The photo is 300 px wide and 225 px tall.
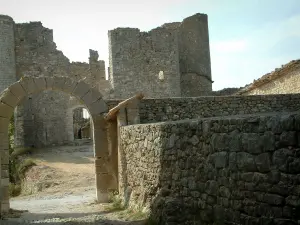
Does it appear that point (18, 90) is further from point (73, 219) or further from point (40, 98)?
point (40, 98)

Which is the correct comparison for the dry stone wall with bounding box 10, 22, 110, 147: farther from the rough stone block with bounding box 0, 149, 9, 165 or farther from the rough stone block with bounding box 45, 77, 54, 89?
the rough stone block with bounding box 0, 149, 9, 165

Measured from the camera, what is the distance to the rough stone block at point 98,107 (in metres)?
10.3

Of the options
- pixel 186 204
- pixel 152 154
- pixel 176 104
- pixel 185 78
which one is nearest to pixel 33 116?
pixel 185 78

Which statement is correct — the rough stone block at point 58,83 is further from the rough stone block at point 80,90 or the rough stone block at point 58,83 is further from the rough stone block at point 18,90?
the rough stone block at point 18,90

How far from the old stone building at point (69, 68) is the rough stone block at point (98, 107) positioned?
1183 cm

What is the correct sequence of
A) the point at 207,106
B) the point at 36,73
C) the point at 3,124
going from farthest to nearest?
the point at 36,73 → the point at 207,106 → the point at 3,124

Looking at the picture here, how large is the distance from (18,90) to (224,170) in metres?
7.29

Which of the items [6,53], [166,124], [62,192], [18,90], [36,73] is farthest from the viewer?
[36,73]

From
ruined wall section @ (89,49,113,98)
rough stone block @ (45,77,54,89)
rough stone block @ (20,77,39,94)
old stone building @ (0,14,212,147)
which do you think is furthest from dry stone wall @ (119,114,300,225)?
ruined wall section @ (89,49,113,98)

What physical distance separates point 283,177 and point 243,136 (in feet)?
2.27

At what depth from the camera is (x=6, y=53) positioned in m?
23.0

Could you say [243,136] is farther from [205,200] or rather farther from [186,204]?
→ [186,204]

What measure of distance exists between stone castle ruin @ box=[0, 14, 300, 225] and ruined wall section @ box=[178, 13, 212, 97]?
69mm

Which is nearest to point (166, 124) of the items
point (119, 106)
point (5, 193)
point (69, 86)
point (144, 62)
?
point (119, 106)
